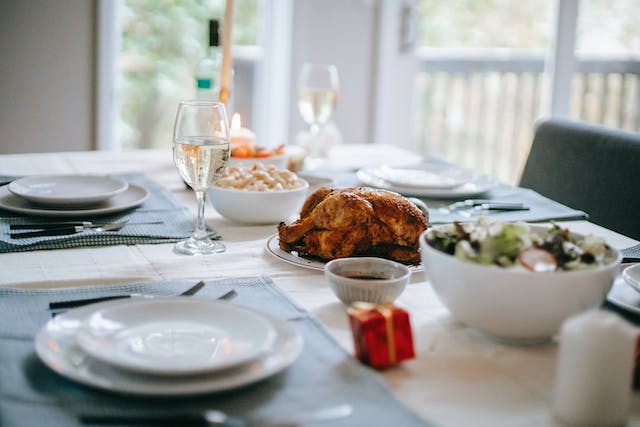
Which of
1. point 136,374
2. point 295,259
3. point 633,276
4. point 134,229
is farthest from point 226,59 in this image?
point 136,374

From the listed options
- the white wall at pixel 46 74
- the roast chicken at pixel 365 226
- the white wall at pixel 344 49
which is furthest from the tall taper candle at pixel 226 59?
the white wall at pixel 344 49

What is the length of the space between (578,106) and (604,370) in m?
4.41

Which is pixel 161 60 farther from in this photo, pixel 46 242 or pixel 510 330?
pixel 510 330

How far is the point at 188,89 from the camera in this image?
3.70 meters

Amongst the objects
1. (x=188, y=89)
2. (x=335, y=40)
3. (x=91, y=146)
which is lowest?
(x=91, y=146)

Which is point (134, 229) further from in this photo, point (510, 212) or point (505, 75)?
point (505, 75)

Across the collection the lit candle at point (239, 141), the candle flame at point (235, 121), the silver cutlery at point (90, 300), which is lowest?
the silver cutlery at point (90, 300)

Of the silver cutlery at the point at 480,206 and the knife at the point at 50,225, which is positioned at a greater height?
the silver cutlery at the point at 480,206

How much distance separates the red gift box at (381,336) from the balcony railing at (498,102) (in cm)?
398

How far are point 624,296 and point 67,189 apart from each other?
1.02 metres

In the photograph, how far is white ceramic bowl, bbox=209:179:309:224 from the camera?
4.57 ft

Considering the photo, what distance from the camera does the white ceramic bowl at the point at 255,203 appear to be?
4.57 ft

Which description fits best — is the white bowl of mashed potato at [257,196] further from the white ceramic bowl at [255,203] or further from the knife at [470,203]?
the knife at [470,203]

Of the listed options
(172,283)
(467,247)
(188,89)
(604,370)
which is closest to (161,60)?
(188,89)
